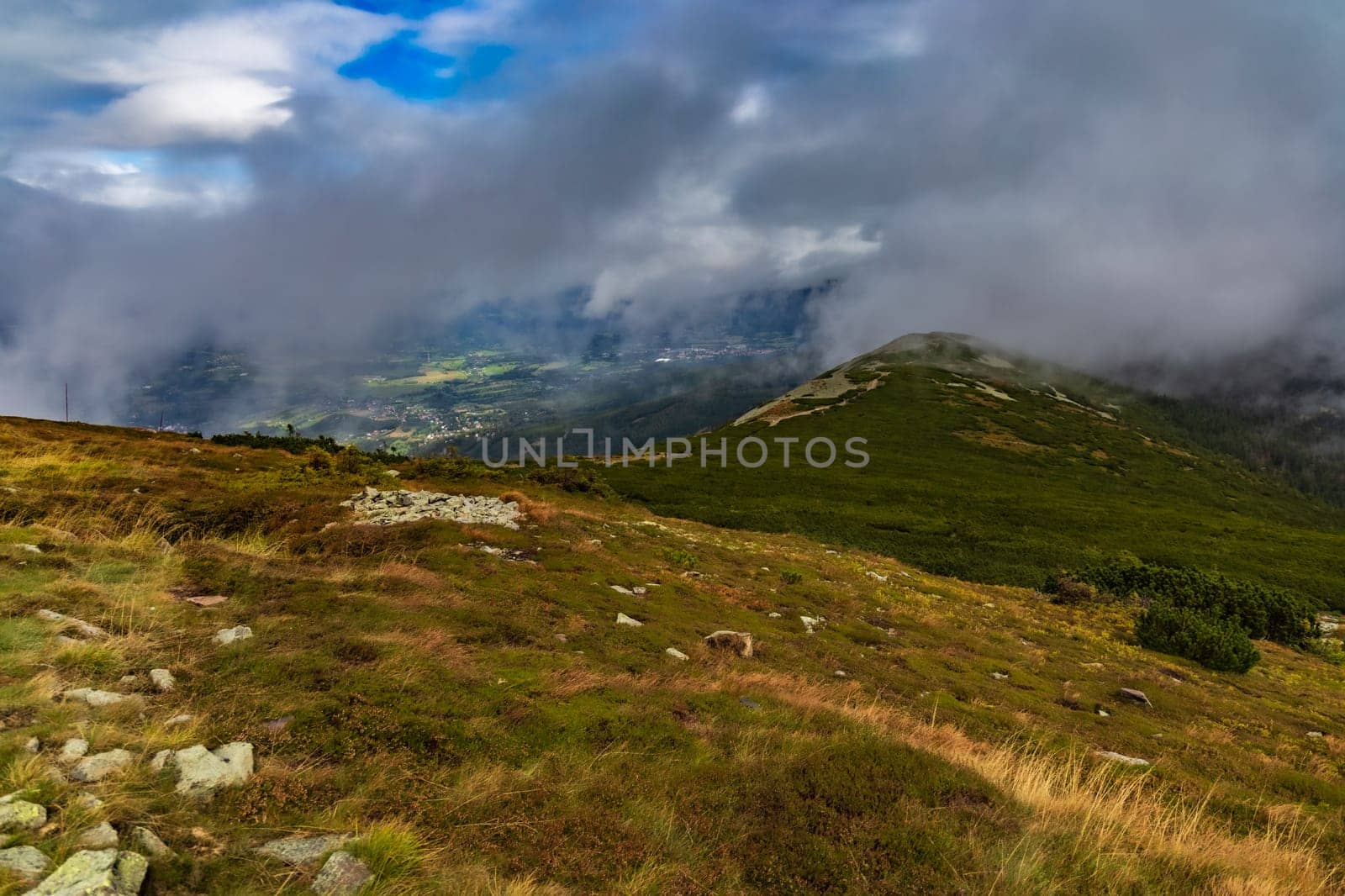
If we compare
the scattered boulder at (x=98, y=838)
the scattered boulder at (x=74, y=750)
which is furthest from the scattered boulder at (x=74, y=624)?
the scattered boulder at (x=98, y=838)

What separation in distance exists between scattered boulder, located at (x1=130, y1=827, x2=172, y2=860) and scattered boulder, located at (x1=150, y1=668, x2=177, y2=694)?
3.51 meters

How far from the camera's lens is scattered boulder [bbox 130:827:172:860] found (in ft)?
14.4

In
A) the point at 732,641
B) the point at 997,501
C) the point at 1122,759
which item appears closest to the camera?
the point at 1122,759

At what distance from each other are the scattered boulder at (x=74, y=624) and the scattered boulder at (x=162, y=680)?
1.73m

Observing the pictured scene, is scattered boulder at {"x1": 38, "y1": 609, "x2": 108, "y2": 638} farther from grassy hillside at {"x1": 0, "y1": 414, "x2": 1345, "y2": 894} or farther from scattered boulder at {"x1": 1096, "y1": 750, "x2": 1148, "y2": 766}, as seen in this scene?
scattered boulder at {"x1": 1096, "y1": 750, "x2": 1148, "y2": 766}

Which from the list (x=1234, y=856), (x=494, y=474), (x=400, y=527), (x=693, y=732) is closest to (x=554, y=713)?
(x=693, y=732)

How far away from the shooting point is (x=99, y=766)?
5258 millimetres

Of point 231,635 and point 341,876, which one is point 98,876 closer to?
point 341,876

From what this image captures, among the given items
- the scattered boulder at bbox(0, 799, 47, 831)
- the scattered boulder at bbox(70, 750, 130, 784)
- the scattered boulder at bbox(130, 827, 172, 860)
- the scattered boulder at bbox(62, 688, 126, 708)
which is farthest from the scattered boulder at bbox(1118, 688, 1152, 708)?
the scattered boulder at bbox(62, 688, 126, 708)

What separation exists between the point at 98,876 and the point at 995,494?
77186mm

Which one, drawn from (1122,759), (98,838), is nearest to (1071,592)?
(1122,759)

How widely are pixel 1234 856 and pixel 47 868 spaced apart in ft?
39.7

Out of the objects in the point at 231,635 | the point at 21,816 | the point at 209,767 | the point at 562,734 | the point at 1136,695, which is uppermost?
the point at 21,816

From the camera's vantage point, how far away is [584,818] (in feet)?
20.0
